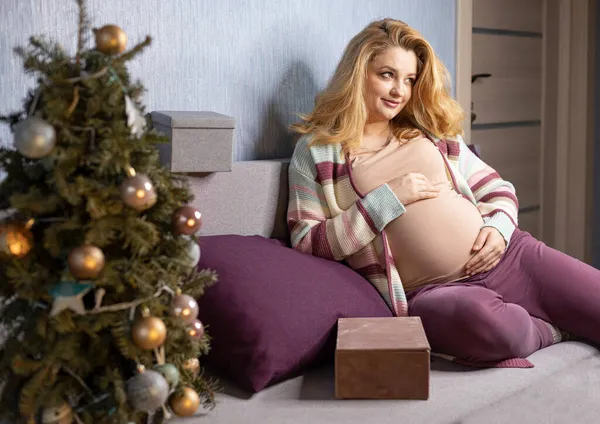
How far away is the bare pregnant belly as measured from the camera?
216 centimetres

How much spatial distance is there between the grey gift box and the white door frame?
2.38 m

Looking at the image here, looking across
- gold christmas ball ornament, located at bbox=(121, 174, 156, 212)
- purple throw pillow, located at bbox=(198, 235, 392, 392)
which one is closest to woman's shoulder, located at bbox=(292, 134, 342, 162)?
purple throw pillow, located at bbox=(198, 235, 392, 392)

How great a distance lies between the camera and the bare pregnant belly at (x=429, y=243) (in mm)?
2164

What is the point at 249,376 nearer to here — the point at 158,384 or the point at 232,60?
the point at 158,384

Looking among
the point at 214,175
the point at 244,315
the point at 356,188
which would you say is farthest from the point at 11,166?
the point at 356,188

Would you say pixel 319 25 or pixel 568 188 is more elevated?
pixel 319 25

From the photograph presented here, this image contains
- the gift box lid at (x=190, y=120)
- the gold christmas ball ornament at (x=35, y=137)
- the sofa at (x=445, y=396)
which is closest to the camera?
the gold christmas ball ornament at (x=35, y=137)

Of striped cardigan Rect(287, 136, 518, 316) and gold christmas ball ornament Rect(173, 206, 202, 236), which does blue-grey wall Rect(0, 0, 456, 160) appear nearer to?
striped cardigan Rect(287, 136, 518, 316)

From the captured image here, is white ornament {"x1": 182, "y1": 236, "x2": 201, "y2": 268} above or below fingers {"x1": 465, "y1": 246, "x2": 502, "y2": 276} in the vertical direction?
above

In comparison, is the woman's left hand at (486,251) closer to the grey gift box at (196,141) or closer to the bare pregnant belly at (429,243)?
the bare pregnant belly at (429,243)

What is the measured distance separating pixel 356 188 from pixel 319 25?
632mm

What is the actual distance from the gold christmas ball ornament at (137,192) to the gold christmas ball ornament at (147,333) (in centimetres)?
19

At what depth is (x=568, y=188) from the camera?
4102 millimetres

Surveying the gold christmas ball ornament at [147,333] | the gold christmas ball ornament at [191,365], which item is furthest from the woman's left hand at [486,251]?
the gold christmas ball ornament at [147,333]
